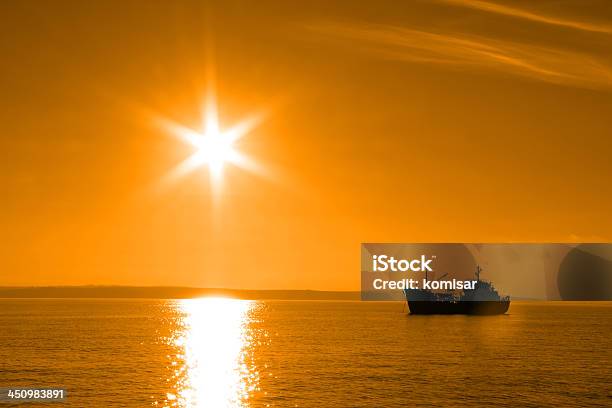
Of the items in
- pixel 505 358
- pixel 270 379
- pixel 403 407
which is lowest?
pixel 403 407

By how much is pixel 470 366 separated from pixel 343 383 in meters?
20.1

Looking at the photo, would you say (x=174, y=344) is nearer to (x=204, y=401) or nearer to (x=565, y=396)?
(x=204, y=401)

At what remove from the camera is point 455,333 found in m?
129

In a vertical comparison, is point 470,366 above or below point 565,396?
above

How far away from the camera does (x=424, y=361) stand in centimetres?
A: 7631

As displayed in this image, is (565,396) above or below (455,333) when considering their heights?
below

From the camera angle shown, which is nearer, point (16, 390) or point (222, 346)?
point (16, 390)

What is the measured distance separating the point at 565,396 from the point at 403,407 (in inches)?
533

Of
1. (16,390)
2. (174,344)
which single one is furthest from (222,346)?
(16,390)

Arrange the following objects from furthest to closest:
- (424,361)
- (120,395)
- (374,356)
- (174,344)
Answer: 1. (174,344)
2. (374,356)
3. (424,361)
4. (120,395)

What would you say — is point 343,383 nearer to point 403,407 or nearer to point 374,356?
point 403,407

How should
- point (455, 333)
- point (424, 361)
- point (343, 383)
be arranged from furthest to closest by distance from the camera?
1. point (455, 333)
2. point (424, 361)
3. point (343, 383)

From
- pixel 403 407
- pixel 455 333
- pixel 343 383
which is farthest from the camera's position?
pixel 455 333

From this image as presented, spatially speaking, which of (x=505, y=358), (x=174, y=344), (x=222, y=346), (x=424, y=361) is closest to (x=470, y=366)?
(x=424, y=361)
